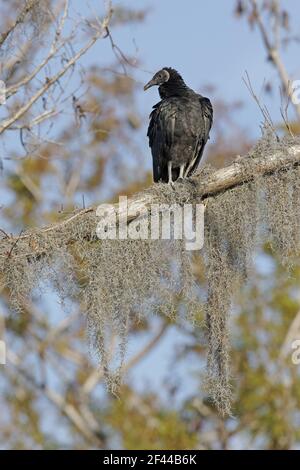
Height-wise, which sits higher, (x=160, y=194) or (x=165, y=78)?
(x=165, y=78)

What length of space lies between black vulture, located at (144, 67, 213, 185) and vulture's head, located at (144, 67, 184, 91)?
89 millimetres

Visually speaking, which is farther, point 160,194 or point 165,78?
point 165,78

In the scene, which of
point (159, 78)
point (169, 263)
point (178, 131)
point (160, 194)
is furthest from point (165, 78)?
point (169, 263)

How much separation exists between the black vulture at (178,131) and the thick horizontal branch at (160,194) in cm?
117

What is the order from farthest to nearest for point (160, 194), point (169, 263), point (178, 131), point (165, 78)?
point (165, 78)
point (178, 131)
point (160, 194)
point (169, 263)

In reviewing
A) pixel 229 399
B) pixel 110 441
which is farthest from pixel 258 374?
pixel 229 399

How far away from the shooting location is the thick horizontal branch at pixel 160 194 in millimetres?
4805

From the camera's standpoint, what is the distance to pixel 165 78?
261 inches

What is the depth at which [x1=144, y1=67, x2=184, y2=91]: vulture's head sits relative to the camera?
660cm

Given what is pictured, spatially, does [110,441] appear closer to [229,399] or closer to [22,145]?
[22,145]

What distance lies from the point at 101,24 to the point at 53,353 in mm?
6372

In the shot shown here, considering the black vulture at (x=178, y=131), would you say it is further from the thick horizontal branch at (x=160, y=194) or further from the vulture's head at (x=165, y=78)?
the thick horizontal branch at (x=160, y=194)

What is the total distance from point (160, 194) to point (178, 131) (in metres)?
1.33

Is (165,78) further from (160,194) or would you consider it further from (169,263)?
(169,263)
